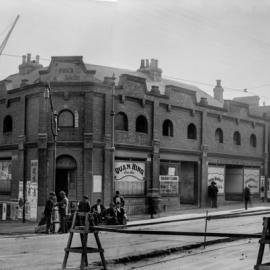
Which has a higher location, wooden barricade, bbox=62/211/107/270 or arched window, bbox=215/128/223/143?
arched window, bbox=215/128/223/143

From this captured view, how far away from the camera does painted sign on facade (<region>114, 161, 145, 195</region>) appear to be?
3050 cm

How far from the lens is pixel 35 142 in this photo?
95.4 ft

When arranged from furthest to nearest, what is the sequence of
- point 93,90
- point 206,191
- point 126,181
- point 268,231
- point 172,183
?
point 206,191 → point 172,183 → point 126,181 → point 93,90 → point 268,231

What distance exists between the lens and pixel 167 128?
34.4m

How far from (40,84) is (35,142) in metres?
3.31

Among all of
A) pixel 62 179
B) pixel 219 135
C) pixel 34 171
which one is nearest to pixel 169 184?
pixel 219 135

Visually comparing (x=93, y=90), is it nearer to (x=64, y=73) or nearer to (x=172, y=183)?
(x=64, y=73)

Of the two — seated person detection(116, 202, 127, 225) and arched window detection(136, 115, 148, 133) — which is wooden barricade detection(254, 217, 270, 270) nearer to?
seated person detection(116, 202, 127, 225)

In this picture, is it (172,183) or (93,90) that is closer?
(93,90)

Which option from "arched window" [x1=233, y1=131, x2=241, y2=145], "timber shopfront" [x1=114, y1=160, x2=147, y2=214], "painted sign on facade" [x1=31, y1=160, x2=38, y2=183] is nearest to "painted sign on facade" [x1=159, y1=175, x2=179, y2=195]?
"timber shopfront" [x1=114, y1=160, x2=147, y2=214]

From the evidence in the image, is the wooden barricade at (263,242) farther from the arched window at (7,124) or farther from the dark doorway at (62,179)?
the arched window at (7,124)

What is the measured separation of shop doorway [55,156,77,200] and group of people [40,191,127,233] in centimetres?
539

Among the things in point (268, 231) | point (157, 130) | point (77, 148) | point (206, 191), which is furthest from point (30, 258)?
point (206, 191)

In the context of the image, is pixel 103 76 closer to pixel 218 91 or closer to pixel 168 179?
pixel 168 179
